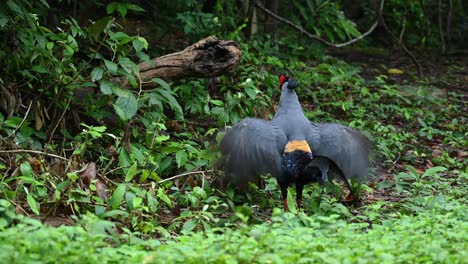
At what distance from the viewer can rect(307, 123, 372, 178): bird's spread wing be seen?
6.32 meters

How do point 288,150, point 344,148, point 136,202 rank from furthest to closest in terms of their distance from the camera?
point 344,148
point 288,150
point 136,202

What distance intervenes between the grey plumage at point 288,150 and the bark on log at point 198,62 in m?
0.83

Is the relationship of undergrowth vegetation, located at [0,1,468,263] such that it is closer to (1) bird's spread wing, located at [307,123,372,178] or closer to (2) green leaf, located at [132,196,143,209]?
(2) green leaf, located at [132,196,143,209]

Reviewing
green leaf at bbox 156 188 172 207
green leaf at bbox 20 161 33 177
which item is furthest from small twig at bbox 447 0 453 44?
green leaf at bbox 20 161 33 177

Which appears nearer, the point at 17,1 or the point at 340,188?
the point at 17,1

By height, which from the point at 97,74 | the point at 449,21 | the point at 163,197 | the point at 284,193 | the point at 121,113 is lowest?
the point at 284,193

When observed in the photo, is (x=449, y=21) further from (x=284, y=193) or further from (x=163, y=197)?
(x=163, y=197)

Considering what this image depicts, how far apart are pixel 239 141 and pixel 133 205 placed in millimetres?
1175

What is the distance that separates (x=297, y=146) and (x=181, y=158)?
95cm

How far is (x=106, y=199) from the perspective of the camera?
5.79m

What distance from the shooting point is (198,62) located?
7.11 metres

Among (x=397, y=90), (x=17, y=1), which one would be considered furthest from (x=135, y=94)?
(x=397, y=90)

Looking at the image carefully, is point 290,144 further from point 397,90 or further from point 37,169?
point 397,90


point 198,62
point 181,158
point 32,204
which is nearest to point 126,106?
point 181,158
